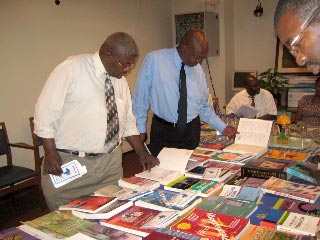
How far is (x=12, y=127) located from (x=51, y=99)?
2.45 meters

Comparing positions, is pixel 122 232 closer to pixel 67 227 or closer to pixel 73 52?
pixel 67 227

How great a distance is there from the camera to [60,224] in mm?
1560

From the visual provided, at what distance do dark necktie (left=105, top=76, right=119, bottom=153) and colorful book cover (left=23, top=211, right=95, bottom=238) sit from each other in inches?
26.4

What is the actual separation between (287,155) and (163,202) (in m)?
1.20

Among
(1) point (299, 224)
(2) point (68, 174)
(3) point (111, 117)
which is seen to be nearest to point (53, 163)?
(2) point (68, 174)

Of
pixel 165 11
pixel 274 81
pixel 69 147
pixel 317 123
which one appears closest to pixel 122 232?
pixel 69 147

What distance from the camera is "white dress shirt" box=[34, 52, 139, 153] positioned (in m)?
2.03

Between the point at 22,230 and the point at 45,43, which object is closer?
the point at 22,230

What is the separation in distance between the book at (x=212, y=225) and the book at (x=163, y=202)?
0.30ft

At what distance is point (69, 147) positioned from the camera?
2.15 m

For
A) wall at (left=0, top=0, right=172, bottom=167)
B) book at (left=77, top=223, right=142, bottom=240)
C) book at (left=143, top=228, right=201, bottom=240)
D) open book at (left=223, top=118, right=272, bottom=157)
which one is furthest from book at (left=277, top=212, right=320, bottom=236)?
wall at (left=0, top=0, right=172, bottom=167)

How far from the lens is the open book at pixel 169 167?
6.83 ft

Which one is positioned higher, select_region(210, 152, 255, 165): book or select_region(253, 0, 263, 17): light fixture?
select_region(253, 0, 263, 17): light fixture

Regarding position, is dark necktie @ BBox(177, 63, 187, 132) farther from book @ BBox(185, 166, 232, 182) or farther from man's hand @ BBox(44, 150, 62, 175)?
man's hand @ BBox(44, 150, 62, 175)
